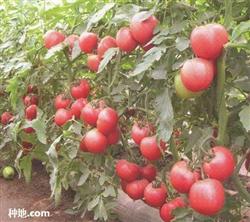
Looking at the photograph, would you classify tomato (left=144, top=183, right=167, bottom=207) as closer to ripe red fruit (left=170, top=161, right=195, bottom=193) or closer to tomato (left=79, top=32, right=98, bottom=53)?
ripe red fruit (left=170, top=161, right=195, bottom=193)

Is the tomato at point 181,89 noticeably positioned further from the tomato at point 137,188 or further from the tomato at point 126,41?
the tomato at point 137,188

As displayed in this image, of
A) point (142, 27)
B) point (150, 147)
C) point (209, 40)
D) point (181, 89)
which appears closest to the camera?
point (209, 40)

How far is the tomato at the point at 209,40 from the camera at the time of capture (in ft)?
4.29

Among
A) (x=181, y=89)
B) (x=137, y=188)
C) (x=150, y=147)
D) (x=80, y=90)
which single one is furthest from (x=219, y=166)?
(x=80, y=90)

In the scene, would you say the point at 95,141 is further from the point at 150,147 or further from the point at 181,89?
the point at 181,89

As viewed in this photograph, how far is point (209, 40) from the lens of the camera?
4.27ft

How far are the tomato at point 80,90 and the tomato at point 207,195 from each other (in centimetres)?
86

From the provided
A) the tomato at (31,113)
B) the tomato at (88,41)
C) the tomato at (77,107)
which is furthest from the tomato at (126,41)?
the tomato at (31,113)

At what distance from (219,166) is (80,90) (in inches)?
35.2

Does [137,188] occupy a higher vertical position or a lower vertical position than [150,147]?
lower

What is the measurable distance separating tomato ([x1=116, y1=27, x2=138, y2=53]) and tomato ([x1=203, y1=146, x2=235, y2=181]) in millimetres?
460

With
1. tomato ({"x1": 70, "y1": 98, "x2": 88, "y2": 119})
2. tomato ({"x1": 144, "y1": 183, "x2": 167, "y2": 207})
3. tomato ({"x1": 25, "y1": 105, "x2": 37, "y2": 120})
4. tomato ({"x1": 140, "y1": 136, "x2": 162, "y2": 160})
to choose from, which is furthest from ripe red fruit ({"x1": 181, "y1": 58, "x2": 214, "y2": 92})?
tomato ({"x1": 25, "y1": 105, "x2": 37, "y2": 120})

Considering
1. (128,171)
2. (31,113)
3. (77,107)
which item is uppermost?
(77,107)

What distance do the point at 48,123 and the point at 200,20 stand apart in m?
1.28
